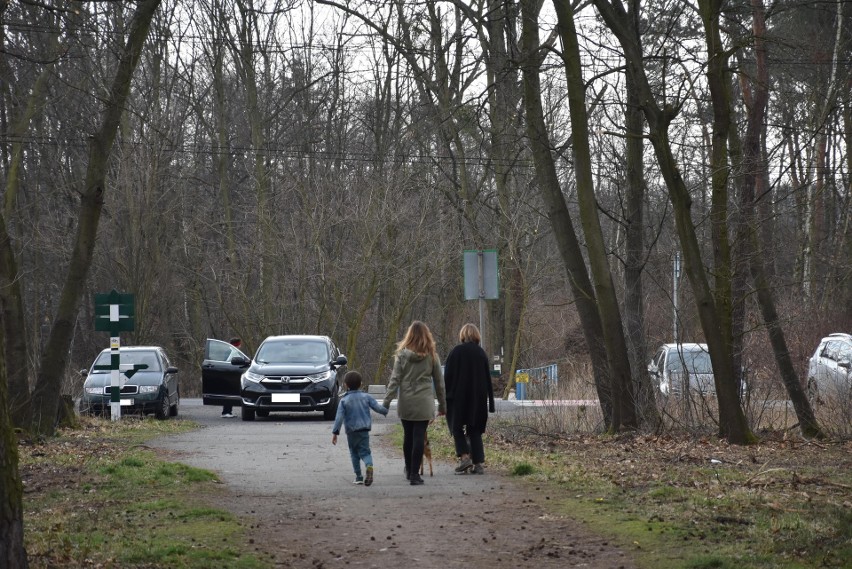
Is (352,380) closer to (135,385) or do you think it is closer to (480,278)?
(480,278)

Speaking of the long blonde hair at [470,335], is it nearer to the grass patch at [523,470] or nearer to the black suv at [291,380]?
the grass patch at [523,470]

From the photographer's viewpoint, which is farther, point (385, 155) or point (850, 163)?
point (385, 155)

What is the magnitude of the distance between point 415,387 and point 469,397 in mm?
831

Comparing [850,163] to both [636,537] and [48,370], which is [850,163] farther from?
[636,537]

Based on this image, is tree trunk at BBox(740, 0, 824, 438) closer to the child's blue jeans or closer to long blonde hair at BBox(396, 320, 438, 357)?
long blonde hair at BBox(396, 320, 438, 357)

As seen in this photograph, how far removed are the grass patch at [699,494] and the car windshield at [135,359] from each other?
1035cm

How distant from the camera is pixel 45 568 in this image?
7004mm

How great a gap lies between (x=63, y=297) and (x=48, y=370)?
121cm

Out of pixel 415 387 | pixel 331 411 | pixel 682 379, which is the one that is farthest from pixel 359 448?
pixel 331 411

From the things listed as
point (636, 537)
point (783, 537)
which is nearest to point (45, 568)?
point (636, 537)

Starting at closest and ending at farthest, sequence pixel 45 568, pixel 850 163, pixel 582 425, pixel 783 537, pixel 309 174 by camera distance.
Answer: pixel 45 568 → pixel 783 537 → pixel 582 425 → pixel 850 163 → pixel 309 174

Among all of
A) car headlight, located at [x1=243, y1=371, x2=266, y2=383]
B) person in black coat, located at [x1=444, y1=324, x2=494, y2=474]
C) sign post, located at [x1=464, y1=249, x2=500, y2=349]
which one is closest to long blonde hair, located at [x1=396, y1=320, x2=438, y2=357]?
person in black coat, located at [x1=444, y1=324, x2=494, y2=474]

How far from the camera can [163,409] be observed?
24.9m

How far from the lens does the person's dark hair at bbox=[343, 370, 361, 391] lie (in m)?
12.3
